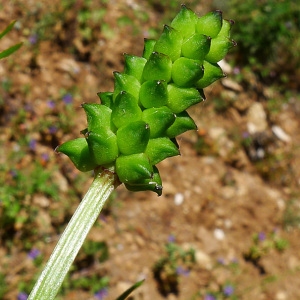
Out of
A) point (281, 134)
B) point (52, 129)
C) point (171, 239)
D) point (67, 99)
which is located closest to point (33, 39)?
point (67, 99)

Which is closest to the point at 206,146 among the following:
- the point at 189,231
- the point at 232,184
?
the point at 232,184

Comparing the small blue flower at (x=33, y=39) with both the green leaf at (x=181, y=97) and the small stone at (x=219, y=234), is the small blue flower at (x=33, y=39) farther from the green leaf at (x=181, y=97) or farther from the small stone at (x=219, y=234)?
the green leaf at (x=181, y=97)

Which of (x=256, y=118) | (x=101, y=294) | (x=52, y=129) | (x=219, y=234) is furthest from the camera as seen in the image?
(x=256, y=118)

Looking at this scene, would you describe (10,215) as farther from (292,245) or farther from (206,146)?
(292,245)

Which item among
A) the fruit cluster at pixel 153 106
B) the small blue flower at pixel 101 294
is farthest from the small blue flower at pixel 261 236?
the fruit cluster at pixel 153 106

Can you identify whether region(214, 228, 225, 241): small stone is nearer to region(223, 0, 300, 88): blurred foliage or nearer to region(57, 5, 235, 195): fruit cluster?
region(223, 0, 300, 88): blurred foliage

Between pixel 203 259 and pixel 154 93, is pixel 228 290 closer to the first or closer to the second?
pixel 203 259

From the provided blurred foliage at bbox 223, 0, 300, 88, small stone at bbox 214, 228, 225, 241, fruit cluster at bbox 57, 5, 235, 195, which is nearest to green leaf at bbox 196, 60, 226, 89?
fruit cluster at bbox 57, 5, 235, 195
